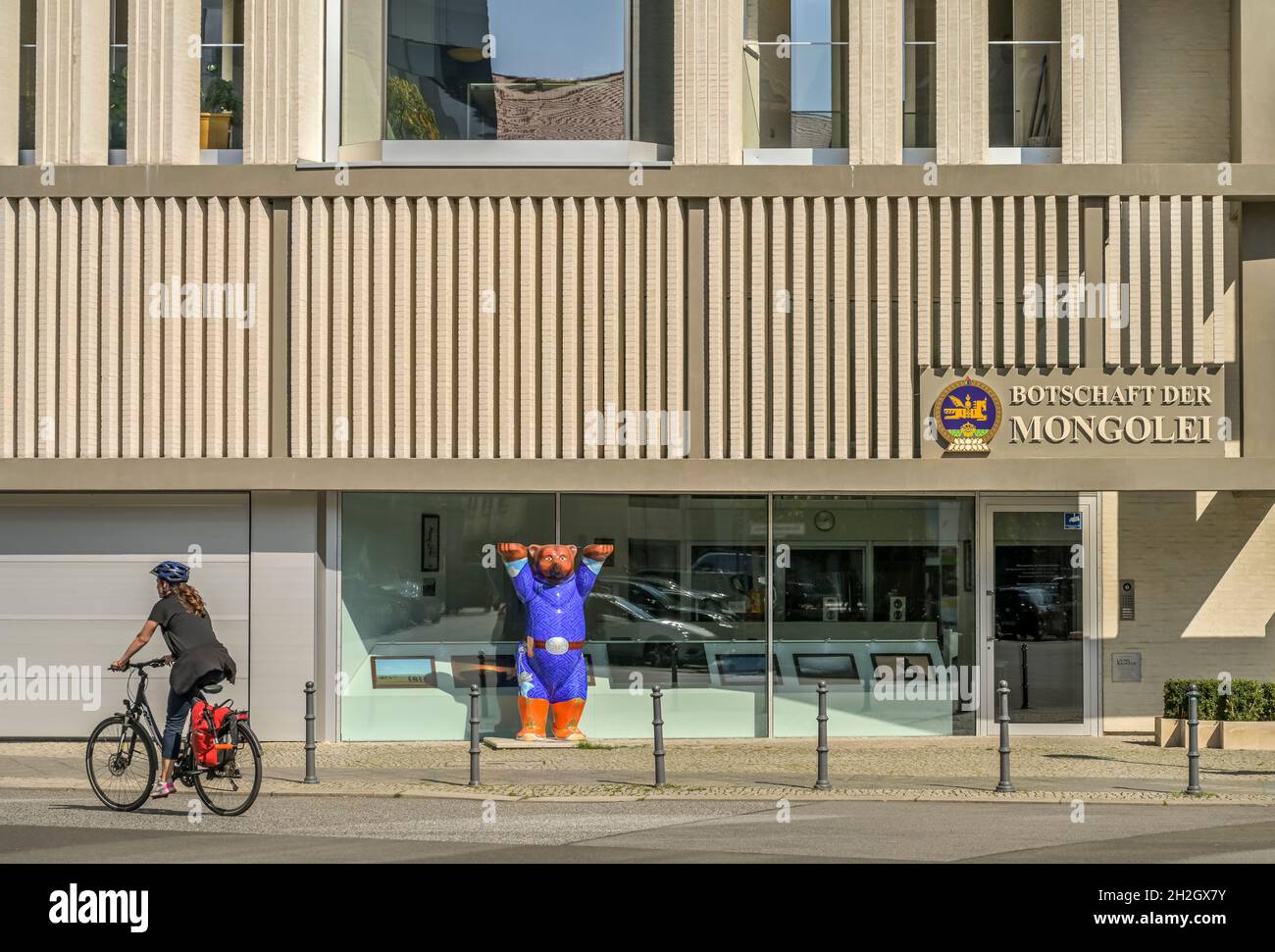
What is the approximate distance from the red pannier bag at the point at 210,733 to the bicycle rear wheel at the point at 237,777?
0.24 ft

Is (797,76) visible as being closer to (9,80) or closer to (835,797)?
(835,797)

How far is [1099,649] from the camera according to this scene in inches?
708

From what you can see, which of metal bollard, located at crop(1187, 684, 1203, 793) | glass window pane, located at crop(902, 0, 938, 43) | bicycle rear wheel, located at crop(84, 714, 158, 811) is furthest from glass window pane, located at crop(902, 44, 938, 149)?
bicycle rear wheel, located at crop(84, 714, 158, 811)

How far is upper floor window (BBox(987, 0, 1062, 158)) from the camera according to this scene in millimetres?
18062

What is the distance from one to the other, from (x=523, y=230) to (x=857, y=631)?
6179mm

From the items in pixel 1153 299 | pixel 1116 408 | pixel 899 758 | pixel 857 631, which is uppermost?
pixel 1153 299

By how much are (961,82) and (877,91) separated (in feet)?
3.31

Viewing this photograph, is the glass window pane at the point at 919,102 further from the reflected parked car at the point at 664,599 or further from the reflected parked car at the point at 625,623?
the reflected parked car at the point at 625,623

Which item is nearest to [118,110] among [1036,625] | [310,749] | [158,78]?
[158,78]

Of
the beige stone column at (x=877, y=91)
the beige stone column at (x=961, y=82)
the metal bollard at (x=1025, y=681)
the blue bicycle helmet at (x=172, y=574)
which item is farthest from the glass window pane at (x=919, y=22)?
the blue bicycle helmet at (x=172, y=574)

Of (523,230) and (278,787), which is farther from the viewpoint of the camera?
(523,230)

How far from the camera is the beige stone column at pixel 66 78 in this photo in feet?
58.0

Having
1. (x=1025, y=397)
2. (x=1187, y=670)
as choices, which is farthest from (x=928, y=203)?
(x=1187, y=670)

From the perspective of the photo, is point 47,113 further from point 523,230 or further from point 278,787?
point 278,787
